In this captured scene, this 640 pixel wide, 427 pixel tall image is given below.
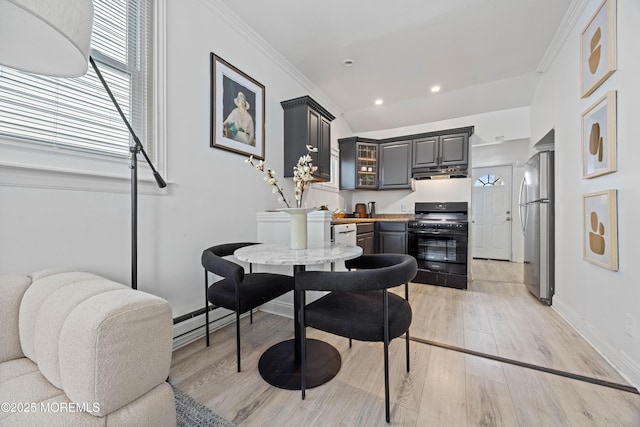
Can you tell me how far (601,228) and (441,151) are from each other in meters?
2.39

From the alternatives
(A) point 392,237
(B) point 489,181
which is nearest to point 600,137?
(A) point 392,237

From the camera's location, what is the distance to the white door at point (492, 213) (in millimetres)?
5348

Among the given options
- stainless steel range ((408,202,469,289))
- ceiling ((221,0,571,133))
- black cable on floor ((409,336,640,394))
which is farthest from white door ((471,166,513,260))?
black cable on floor ((409,336,640,394))

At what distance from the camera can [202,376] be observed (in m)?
1.54

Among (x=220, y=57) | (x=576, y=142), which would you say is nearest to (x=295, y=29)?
(x=220, y=57)

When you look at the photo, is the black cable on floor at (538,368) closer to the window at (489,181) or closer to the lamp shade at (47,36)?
the lamp shade at (47,36)

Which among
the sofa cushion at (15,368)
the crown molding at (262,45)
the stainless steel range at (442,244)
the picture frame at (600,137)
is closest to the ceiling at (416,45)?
the crown molding at (262,45)

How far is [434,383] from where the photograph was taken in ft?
4.84

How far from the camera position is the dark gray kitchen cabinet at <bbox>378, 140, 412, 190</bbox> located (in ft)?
13.9

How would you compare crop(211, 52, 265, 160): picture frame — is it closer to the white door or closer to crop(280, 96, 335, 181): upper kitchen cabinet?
crop(280, 96, 335, 181): upper kitchen cabinet

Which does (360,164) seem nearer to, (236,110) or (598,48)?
(236,110)

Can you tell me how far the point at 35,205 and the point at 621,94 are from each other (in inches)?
137

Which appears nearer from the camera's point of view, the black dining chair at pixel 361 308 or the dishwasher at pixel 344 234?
the black dining chair at pixel 361 308

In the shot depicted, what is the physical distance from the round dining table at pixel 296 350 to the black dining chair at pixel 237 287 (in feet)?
0.37
